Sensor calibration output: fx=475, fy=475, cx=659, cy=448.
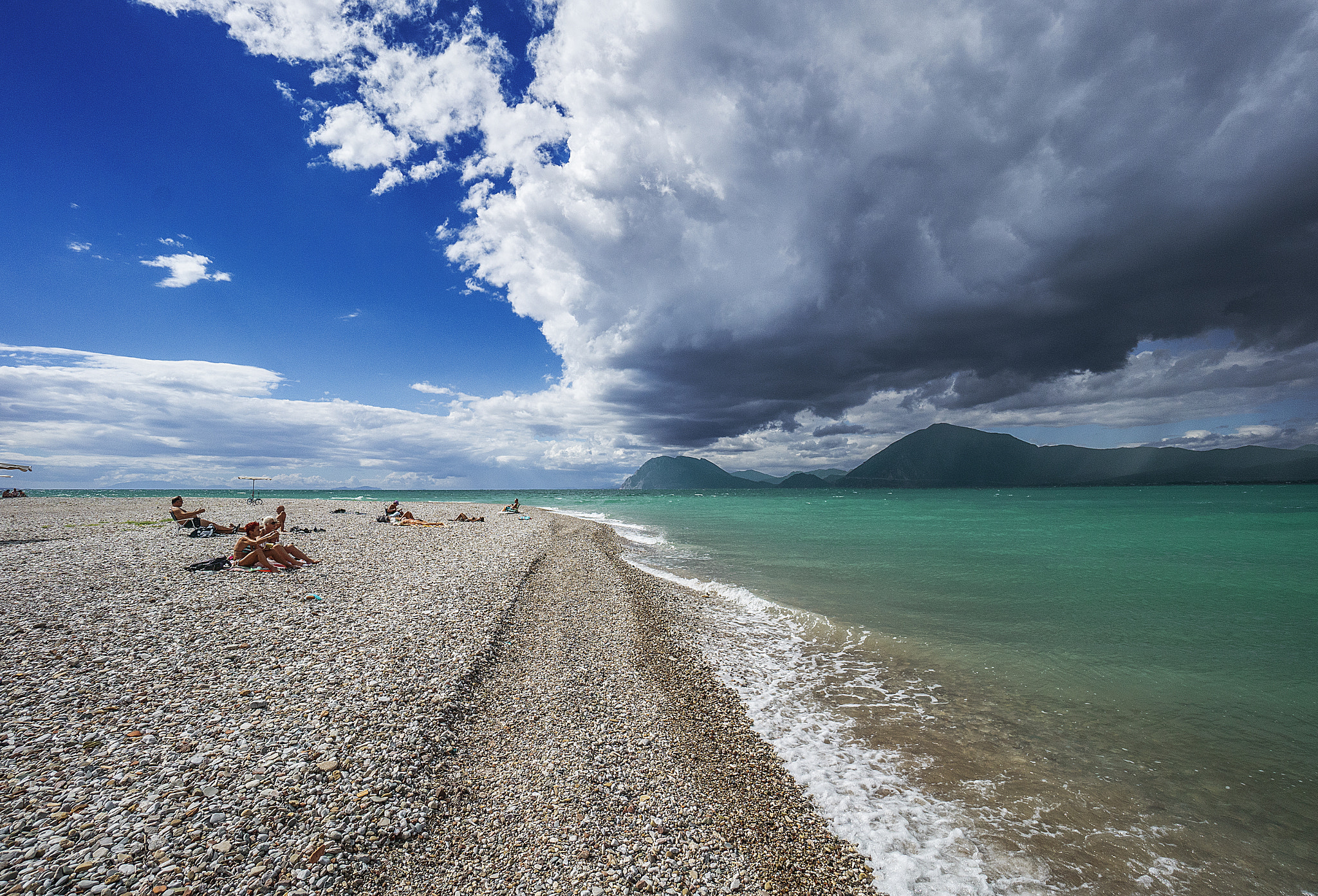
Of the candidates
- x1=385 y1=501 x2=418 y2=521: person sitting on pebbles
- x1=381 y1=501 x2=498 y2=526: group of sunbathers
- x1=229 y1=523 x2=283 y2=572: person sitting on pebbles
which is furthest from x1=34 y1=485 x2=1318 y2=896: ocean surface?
x1=385 y1=501 x2=418 y2=521: person sitting on pebbles

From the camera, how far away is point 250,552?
14.9 m

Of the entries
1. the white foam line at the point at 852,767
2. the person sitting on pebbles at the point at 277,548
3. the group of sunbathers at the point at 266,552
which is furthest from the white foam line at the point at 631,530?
the white foam line at the point at 852,767

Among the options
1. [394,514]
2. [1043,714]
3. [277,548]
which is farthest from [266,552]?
[394,514]

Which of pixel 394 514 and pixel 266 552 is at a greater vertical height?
pixel 266 552

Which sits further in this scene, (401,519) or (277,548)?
(401,519)

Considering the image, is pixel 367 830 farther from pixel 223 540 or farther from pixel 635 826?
pixel 223 540

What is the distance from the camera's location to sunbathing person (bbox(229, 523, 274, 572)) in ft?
48.5

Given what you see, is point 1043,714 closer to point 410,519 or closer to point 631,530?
point 631,530

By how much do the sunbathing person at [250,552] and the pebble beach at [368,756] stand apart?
7.92 feet

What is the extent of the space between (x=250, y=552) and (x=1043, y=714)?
68.5 feet

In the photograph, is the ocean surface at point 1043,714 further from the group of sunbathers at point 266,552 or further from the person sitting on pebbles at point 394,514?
the person sitting on pebbles at point 394,514

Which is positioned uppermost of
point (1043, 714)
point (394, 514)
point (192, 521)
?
point (192, 521)

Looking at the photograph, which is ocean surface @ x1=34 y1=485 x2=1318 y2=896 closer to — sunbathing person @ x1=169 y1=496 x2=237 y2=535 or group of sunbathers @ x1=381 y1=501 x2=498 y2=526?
sunbathing person @ x1=169 y1=496 x2=237 y2=535

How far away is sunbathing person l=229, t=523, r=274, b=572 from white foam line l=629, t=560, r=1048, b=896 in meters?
13.9
